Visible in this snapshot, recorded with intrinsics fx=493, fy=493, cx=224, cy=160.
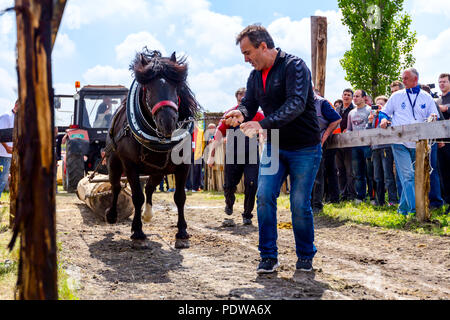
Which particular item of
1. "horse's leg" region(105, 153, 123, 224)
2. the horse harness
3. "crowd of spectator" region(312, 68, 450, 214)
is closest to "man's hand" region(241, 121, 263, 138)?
the horse harness

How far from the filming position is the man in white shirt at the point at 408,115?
23.5 ft

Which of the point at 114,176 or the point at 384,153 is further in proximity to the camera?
the point at 384,153

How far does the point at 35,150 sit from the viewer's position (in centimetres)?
219

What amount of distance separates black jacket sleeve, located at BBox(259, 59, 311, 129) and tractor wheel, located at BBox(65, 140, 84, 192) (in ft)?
26.2

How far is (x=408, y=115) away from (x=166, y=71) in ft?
12.7

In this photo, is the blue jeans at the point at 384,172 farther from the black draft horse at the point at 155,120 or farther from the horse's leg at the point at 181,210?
the horse's leg at the point at 181,210

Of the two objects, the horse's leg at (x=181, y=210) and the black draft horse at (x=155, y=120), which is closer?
the black draft horse at (x=155, y=120)

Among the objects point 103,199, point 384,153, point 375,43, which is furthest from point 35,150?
point 375,43

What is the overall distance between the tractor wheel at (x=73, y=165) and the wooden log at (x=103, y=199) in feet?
8.65

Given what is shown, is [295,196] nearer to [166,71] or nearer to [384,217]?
[166,71]

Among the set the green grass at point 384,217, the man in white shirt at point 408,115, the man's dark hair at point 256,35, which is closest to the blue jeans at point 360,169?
the green grass at point 384,217

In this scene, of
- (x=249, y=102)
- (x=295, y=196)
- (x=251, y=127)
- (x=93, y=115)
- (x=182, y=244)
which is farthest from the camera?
(x=93, y=115)

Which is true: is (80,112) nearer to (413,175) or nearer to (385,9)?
(413,175)
